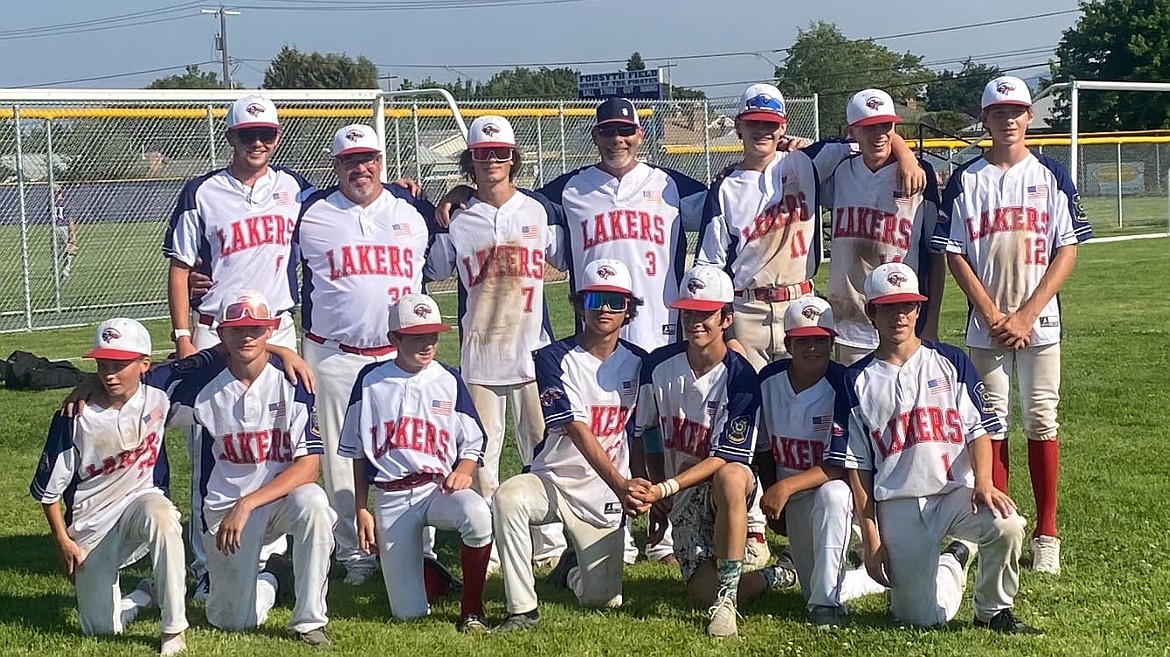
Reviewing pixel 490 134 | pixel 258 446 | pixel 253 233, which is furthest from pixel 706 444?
pixel 253 233

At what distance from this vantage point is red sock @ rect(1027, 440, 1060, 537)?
18.2ft

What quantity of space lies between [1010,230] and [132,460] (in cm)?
364

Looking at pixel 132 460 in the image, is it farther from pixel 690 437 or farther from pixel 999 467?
pixel 999 467

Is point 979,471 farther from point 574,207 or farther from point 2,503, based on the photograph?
point 2,503

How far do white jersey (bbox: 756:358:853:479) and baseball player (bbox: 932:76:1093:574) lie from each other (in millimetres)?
754

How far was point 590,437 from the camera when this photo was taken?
207 inches

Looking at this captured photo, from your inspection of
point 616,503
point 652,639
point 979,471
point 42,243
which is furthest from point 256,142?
point 42,243

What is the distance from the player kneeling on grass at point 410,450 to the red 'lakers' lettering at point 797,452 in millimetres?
1175

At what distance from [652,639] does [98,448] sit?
221cm

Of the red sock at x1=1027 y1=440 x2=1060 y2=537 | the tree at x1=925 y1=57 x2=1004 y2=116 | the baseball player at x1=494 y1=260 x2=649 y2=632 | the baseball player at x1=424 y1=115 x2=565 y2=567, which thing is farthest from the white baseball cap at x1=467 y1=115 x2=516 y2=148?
the tree at x1=925 y1=57 x2=1004 y2=116

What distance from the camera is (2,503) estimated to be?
7.25 metres

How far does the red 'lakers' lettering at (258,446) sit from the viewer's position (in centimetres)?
510

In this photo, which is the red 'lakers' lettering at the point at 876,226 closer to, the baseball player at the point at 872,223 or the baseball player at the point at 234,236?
the baseball player at the point at 872,223

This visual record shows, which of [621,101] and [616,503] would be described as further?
[621,101]
